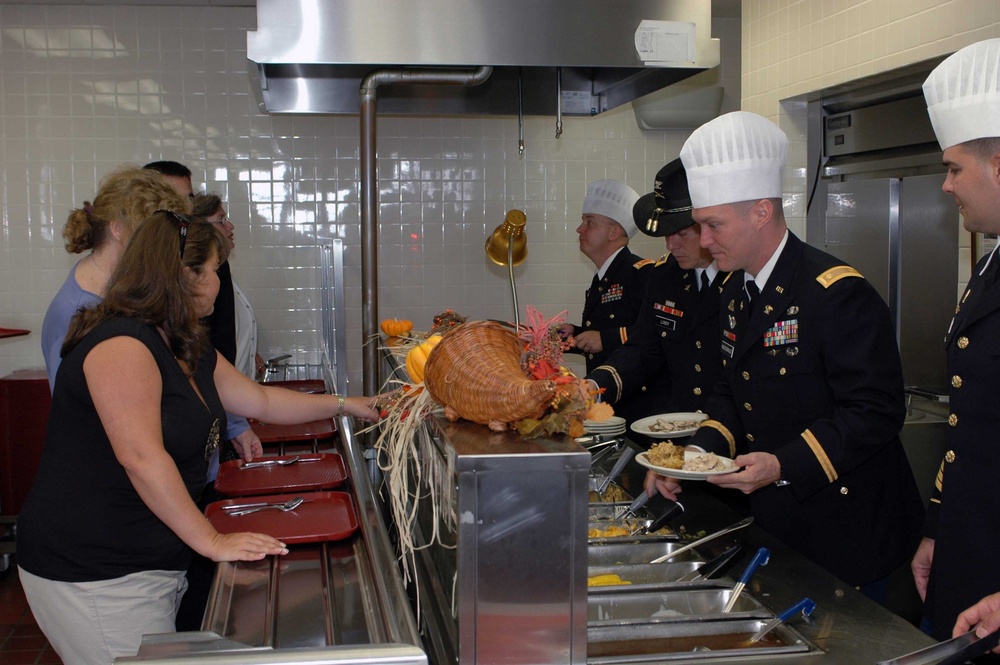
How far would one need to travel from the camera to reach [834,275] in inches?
85.7

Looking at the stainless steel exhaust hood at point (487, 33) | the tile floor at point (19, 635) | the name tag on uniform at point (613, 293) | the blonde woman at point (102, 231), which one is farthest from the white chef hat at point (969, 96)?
the tile floor at point (19, 635)

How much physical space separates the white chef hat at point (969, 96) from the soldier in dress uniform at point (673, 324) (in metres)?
1.07

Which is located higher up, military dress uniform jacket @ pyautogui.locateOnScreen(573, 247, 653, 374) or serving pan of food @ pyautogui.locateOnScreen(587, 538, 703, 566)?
military dress uniform jacket @ pyautogui.locateOnScreen(573, 247, 653, 374)

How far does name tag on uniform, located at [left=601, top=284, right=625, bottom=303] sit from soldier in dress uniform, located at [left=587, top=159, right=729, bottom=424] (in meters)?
0.80

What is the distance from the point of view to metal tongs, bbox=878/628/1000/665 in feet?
4.53

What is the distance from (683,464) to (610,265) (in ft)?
8.59

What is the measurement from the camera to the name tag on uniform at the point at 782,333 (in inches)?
86.7

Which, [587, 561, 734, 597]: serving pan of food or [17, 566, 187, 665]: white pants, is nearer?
[587, 561, 734, 597]: serving pan of food

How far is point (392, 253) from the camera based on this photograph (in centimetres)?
573

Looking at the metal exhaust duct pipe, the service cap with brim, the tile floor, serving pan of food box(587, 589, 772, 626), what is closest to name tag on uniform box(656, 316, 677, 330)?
the service cap with brim

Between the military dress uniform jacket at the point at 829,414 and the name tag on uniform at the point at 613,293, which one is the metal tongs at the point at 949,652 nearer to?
the military dress uniform jacket at the point at 829,414

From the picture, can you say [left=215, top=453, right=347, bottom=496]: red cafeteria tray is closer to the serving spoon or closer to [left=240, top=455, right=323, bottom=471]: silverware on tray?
[left=240, top=455, right=323, bottom=471]: silverware on tray

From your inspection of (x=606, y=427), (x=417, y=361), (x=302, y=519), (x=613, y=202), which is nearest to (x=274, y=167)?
(x=613, y=202)

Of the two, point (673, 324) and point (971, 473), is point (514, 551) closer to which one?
point (971, 473)
